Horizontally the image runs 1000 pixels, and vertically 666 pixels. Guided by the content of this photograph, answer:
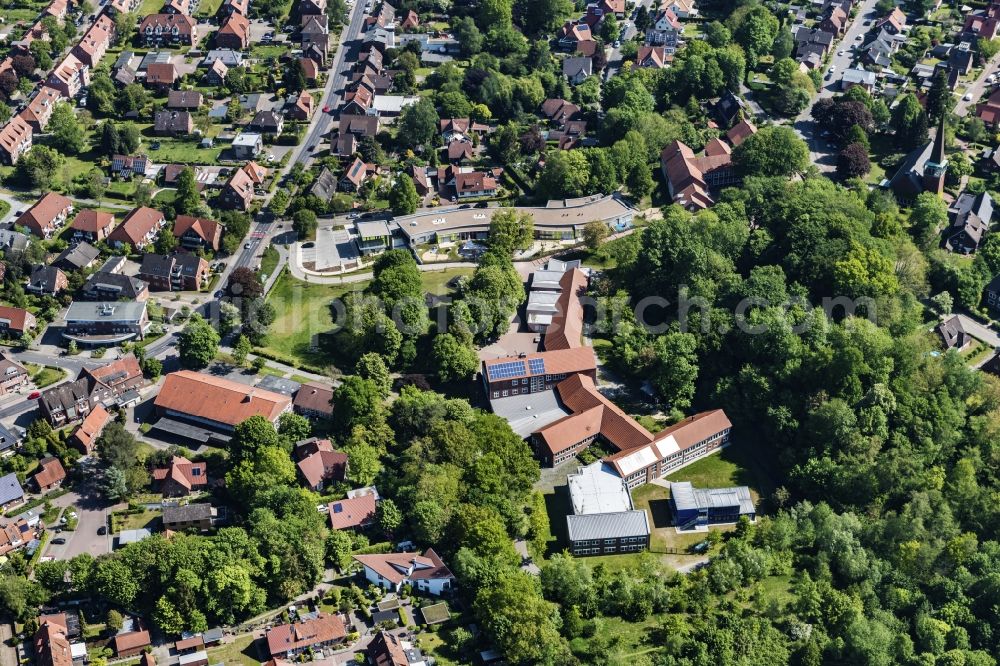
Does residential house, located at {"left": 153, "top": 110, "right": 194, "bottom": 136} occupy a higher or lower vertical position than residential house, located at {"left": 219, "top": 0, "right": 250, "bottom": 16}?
lower

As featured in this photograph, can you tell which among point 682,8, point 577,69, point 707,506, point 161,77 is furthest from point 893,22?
point 161,77

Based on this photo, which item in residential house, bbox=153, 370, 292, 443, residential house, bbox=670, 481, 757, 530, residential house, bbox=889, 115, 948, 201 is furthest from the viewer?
residential house, bbox=889, 115, 948, 201

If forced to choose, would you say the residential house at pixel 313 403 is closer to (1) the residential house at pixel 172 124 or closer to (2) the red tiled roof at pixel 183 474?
(2) the red tiled roof at pixel 183 474

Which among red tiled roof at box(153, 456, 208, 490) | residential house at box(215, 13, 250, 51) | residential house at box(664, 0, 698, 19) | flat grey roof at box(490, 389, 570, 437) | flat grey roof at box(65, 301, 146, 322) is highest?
residential house at box(215, 13, 250, 51)

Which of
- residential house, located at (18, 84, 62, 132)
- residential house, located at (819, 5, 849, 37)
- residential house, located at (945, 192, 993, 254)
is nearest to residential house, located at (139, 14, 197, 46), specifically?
residential house, located at (18, 84, 62, 132)

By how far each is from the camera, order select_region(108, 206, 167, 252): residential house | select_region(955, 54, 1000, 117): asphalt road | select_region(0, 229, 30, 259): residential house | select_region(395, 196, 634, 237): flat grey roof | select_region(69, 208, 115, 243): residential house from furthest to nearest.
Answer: select_region(955, 54, 1000, 117): asphalt road
select_region(395, 196, 634, 237): flat grey roof
select_region(69, 208, 115, 243): residential house
select_region(108, 206, 167, 252): residential house
select_region(0, 229, 30, 259): residential house

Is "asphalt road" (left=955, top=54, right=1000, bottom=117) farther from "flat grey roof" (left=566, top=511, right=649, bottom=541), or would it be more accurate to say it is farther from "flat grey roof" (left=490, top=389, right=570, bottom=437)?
"flat grey roof" (left=566, top=511, right=649, bottom=541)

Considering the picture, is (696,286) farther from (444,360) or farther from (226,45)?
(226,45)

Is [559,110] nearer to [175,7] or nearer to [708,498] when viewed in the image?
[175,7]
